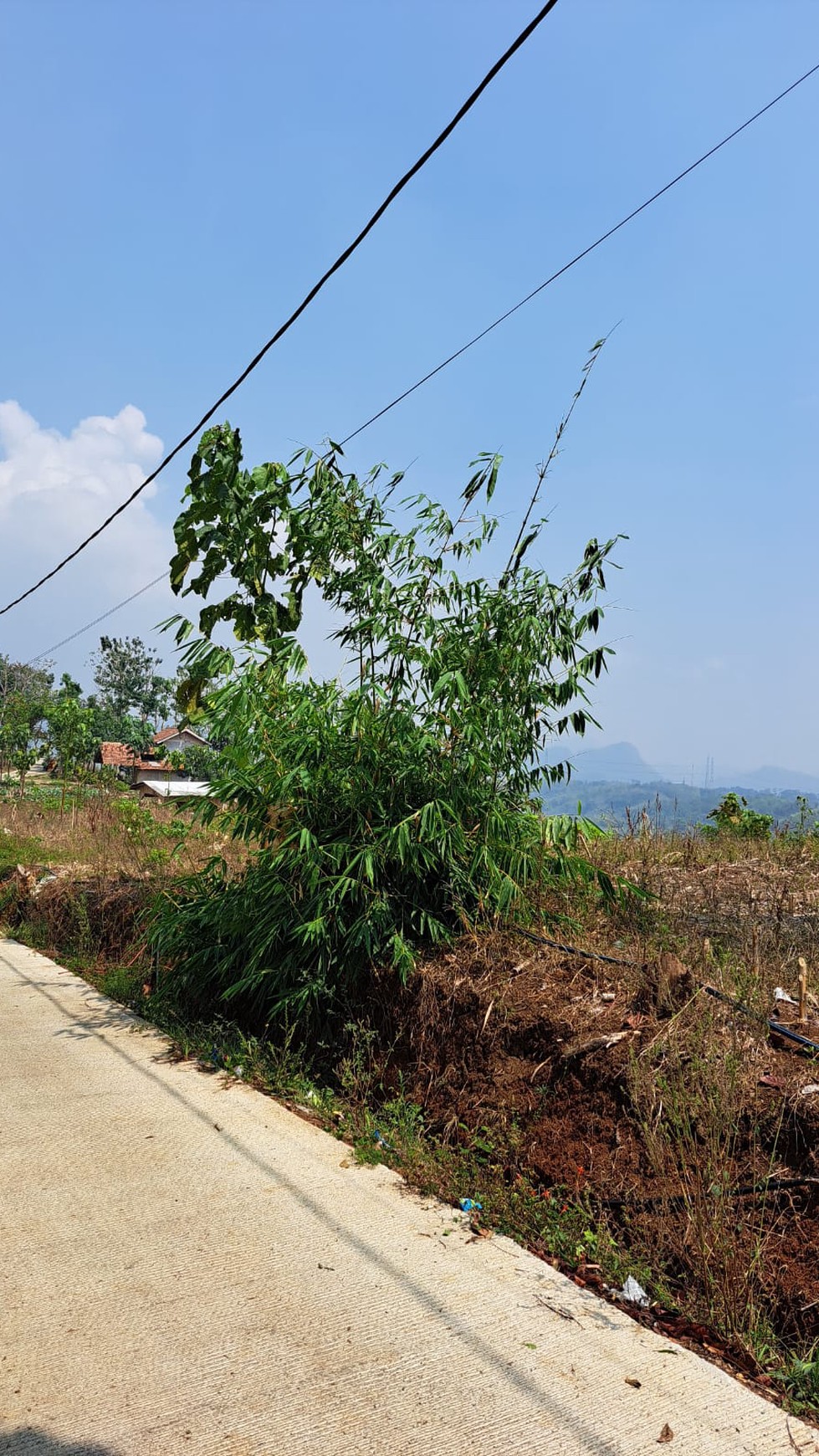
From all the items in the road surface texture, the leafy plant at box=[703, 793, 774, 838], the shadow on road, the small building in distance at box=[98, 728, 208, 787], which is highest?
the small building in distance at box=[98, 728, 208, 787]

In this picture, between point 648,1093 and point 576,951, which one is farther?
point 576,951

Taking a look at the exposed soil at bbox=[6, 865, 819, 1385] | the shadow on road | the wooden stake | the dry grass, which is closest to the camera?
the shadow on road

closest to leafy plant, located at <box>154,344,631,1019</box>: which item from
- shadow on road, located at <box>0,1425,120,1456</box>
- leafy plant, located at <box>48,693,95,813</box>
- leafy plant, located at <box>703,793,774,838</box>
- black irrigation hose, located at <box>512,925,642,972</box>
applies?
black irrigation hose, located at <box>512,925,642,972</box>

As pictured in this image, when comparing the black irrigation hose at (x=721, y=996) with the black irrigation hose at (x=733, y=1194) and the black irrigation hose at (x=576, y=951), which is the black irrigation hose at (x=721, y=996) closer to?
the black irrigation hose at (x=576, y=951)

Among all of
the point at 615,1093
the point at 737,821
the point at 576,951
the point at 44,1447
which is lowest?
the point at 44,1447

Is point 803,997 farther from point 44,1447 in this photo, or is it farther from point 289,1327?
point 44,1447

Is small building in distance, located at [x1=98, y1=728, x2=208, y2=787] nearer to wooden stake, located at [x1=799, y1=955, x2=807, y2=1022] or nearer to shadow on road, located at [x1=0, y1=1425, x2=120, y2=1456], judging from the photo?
wooden stake, located at [x1=799, y1=955, x2=807, y2=1022]

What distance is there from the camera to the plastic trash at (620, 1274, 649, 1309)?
2.80 m

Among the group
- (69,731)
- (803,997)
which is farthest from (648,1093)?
(69,731)

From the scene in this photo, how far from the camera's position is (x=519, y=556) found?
17.2 feet

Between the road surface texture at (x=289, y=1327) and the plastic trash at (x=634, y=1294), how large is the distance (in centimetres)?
10

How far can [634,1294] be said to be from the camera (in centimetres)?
283

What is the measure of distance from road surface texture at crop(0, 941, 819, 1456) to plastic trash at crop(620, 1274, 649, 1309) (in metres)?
0.10

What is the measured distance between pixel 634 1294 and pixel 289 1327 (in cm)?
104
